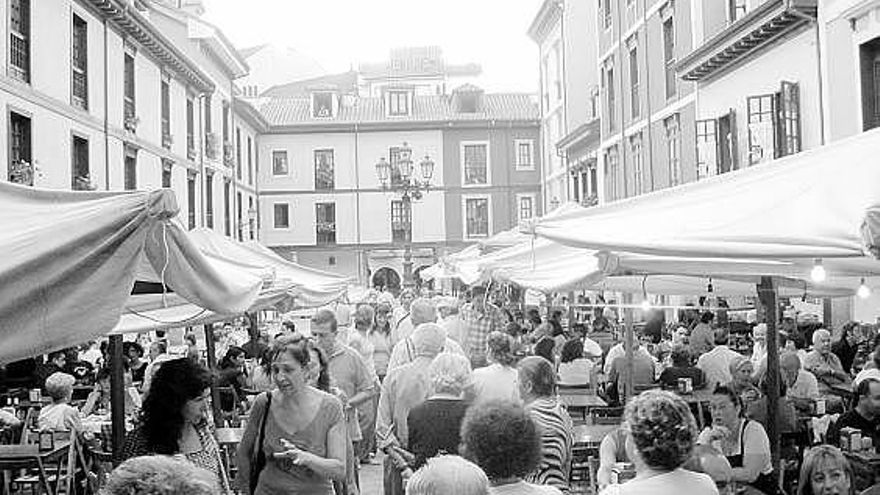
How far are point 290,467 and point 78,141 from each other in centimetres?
2011

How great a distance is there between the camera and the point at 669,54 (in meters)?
27.7

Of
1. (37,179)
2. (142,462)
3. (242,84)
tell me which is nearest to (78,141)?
(37,179)

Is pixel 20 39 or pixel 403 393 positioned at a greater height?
pixel 20 39

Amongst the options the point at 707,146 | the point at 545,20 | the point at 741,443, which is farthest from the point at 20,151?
the point at 545,20

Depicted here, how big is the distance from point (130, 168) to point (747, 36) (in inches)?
644

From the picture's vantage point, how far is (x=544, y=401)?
6277 mm

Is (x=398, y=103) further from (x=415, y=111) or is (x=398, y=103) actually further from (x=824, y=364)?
A: (x=824, y=364)

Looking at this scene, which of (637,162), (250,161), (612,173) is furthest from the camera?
(250,161)

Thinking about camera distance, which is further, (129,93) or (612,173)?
(612,173)

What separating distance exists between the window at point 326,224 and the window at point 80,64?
1283 inches

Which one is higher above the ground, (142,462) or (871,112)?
(871,112)

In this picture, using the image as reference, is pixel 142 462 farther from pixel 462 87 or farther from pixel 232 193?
pixel 462 87

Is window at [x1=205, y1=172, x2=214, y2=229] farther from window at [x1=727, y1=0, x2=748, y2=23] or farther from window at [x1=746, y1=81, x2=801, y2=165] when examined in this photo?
window at [x1=746, y1=81, x2=801, y2=165]

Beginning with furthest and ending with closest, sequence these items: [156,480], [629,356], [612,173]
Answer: [612,173], [629,356], [156,480]
